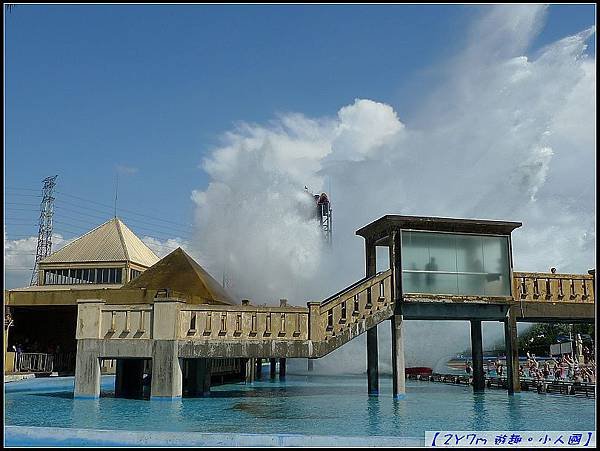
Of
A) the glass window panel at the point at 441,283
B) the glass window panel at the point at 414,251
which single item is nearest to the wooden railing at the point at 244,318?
the glass window panel at the point at 414,251

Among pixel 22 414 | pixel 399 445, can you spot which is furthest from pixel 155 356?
pixel 399 445

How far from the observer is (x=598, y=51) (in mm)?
10672

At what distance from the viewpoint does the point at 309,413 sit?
17.4 metres

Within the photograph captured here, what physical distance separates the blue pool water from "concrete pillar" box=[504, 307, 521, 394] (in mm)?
556

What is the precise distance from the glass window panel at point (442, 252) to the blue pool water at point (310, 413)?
4398 mm

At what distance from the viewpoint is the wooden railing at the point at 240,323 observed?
19.7 metres

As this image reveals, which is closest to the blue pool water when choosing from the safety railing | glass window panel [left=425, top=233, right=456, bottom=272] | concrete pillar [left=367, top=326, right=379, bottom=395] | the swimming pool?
the swimming pool

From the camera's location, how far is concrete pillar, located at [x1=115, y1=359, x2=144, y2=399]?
74.9ft

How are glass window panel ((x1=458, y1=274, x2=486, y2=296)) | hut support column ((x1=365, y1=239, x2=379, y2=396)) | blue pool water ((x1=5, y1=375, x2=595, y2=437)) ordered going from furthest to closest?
hut support column ((x1=365, y1=239, x2=379, y2=396)) → glass window panel ((x1=458, y1=274, x2=486, y2=296)) → blue pool water ((x1=5, y1=375, x2=595, y2=437))

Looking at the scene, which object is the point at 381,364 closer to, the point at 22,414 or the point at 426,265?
the point at 426,265

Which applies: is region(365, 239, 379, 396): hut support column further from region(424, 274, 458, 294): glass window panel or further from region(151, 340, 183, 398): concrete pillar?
region(151, 340, 183, 398): concrete pillar

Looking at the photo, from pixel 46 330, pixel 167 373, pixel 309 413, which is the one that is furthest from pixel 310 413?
pixel 46 330

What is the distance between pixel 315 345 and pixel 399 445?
31.2ft

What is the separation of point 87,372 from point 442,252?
1199cm
